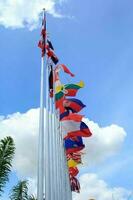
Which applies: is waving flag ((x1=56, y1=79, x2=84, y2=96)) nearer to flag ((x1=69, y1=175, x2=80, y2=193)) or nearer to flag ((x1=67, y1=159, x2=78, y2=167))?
flag ((x1=67, y1=159, x2=78, y2=167))

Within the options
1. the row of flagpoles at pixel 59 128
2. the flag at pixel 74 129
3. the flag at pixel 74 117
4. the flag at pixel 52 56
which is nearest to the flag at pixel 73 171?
the row of flagpoles at pixel 59 128

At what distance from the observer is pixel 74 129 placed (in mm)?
31750

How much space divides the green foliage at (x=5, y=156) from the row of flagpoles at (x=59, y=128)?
130 inches

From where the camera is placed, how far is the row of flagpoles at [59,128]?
28.5 m

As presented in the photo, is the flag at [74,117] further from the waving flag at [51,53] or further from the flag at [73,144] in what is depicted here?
the waving flag at [51,53]

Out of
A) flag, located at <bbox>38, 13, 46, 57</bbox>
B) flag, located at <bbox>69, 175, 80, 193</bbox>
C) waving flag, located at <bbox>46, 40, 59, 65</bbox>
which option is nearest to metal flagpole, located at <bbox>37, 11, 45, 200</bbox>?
flag, located at <bbox>38, 13, 46, 57</bbox>

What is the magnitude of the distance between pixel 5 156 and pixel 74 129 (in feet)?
18.3

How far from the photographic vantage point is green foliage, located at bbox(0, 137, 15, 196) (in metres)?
30.7

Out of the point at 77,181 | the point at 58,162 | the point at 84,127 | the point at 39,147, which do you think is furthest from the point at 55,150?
the point at 77,181

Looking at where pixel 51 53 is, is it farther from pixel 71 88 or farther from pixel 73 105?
pixel 73 105

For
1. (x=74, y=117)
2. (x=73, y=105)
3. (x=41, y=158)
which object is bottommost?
(x=41, y=158)

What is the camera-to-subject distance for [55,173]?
96.5 feet

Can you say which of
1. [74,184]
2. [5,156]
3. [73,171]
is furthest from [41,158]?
[74,184]

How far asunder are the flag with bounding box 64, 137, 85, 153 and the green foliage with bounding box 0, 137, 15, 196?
4.28 m
